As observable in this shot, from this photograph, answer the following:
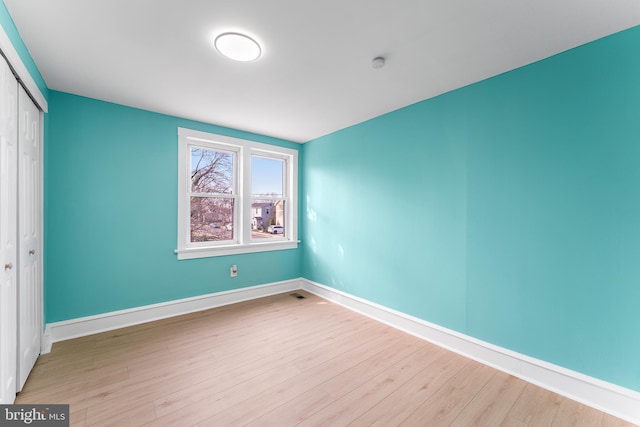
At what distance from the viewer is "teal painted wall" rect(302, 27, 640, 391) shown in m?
1.75

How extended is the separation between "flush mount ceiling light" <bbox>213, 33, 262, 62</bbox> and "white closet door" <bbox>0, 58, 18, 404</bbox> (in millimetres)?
1271

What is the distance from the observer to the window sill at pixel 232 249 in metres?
3.40

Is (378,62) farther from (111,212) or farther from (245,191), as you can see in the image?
(111,212)

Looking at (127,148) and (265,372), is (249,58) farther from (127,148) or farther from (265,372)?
(265,372)

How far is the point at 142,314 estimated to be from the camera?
3.08 meters

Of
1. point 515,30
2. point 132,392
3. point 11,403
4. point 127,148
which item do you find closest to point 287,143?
point 127,148

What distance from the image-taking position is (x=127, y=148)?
302 cm

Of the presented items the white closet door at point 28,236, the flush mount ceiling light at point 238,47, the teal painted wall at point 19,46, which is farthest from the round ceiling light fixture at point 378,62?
the white closet door at point 28,236

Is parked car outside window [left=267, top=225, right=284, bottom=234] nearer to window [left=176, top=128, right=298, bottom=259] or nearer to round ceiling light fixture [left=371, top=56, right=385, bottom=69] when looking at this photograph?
window [left=176, top=128, right=298, bottom=259]

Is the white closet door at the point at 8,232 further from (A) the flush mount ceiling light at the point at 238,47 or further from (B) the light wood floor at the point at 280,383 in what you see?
(A) the flush mount ceiling light at the point at 238,47

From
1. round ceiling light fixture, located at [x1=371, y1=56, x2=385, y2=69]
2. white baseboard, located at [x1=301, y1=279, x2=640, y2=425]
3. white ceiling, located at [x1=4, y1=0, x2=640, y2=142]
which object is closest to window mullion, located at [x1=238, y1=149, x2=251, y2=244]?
white ceiling, located at [x1=4, y1=0, x2=640, y2=142]

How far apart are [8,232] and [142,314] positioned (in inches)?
69.6

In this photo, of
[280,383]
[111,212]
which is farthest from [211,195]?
[280,383]

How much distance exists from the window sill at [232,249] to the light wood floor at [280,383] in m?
0.92
